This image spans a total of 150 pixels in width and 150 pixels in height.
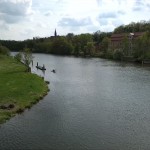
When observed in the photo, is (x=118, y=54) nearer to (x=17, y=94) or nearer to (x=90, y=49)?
(x=90, y=49)

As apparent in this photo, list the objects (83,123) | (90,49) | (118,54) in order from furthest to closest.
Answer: (90,49) → (118,54) → (83,123)

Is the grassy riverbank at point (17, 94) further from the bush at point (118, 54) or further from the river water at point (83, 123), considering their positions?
the bush at point (118, 54)

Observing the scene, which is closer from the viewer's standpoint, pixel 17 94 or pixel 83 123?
pixel 83 123

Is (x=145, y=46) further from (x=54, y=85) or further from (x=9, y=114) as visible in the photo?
(x=9, y=114)

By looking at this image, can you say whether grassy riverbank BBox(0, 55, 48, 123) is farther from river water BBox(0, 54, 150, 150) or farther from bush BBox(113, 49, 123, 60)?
bush BBox(113, 49, 123, 60)

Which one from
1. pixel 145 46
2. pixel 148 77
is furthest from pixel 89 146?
pixel 145 46

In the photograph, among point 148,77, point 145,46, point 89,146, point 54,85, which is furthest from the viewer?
point 145,46

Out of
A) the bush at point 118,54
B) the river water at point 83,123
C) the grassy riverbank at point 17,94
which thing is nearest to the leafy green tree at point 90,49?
the bush at point 118,54

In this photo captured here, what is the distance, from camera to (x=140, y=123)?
3997 cm

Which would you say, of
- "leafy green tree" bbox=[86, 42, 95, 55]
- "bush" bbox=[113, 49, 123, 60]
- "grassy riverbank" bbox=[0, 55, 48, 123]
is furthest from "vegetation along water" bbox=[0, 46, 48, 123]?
"leafy green tree" bbox=[86, 42, 95, 55]

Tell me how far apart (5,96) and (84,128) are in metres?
18.8

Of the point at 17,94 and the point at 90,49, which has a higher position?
the point at 90,49

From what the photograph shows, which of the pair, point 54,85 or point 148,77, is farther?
point 148,77

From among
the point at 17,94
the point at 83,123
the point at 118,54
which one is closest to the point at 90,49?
the point at 118,54
